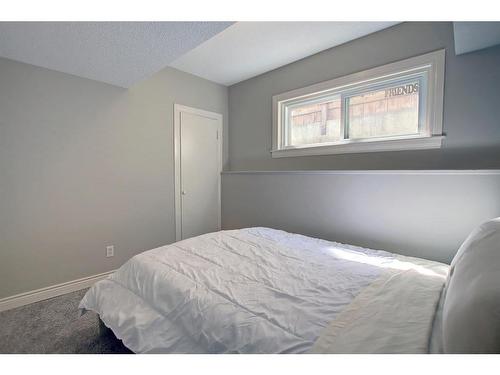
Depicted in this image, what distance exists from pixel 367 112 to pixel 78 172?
2.81m

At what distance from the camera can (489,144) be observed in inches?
65.6

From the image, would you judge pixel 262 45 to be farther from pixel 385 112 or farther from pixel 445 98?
pixel 445 98

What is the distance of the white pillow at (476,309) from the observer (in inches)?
21.7

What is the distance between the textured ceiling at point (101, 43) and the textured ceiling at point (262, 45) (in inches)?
26.9

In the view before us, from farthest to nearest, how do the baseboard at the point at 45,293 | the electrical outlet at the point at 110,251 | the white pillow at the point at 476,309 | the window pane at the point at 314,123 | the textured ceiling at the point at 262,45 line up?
the window pane at the point at 314,123
the electrical outlet at the point at 110,251
the textured ceiling at the point at 262,45
the baseboard at the point at 45,293
the white pillow at the point at 476,309

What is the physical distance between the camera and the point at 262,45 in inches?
91.7

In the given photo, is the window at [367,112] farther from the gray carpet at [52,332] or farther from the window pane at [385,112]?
the gray carpet at [52,332]

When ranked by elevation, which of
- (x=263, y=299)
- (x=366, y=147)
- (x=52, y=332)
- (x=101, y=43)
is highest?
(x=101, y=43)

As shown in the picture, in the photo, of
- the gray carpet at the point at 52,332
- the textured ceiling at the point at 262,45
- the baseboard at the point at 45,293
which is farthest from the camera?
the textured ceiling at the point at 262,45

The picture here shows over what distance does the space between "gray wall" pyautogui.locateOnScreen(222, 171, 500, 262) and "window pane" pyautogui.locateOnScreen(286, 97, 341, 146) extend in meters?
0.48

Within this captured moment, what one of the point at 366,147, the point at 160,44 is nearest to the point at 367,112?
the point at 366,147

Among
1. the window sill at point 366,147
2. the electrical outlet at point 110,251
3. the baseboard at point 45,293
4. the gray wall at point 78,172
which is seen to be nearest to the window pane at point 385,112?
the window sill at point 366,147

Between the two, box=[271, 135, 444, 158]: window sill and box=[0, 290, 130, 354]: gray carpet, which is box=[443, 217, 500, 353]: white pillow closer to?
box=[271, 135, 444, 158]: window sill

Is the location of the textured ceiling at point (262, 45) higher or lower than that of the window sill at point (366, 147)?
higher
